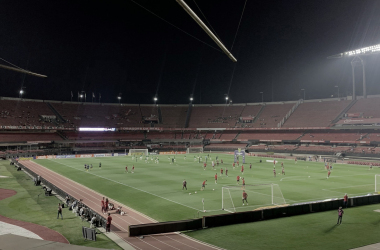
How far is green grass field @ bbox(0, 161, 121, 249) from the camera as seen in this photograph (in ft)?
58.0

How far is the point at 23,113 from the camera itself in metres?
91.4

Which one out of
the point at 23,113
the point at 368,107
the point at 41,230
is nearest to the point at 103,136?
the point at 23,113

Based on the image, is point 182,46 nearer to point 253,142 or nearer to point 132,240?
point 253,142

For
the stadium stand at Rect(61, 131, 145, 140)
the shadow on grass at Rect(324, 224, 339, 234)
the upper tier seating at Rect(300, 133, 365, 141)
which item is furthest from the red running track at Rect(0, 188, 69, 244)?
the upper tier seating at Rect(300, 133, 365, 141)

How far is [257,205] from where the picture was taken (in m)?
26.0

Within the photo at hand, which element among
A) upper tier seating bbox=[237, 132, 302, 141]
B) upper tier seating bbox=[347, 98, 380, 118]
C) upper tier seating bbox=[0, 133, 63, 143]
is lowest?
upper tier seating bbox=[0, 133, 63, 143]

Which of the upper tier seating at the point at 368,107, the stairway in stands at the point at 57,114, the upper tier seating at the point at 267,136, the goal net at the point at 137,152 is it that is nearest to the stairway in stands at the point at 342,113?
the upper tier seating at the point at 368,107

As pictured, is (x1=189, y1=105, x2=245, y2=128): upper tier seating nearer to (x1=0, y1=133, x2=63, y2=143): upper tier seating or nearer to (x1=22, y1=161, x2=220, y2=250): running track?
(x1=0, y1=133, x2=63, y2=143): upper tier seating

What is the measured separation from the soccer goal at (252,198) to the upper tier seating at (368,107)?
59400 mm

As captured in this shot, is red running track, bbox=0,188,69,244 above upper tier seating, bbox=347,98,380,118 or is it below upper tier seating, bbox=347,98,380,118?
below

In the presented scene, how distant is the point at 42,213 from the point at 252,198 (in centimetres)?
1802

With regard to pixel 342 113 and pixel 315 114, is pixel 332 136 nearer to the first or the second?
pixel 342 113

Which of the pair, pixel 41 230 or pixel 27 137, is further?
pixel 27 137

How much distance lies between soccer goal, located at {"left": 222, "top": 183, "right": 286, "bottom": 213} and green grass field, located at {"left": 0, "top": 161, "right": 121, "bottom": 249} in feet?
36.7
